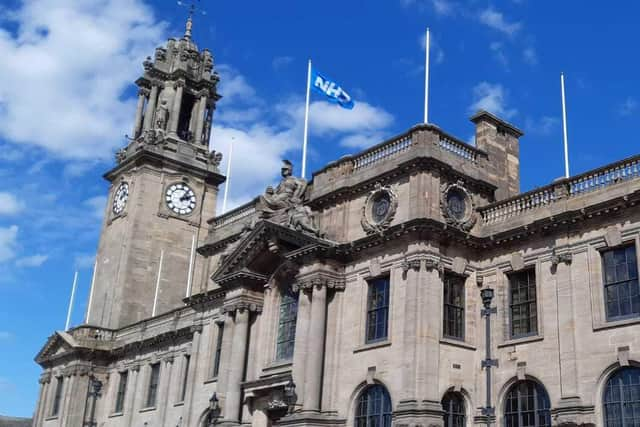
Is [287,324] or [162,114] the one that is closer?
[287,324]

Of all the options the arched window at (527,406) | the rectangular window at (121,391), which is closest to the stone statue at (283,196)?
the arched window at (527,406)

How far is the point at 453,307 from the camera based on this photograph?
95.8 ft

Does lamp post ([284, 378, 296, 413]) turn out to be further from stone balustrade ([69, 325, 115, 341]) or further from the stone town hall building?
stone balustrade ([69, 325, 115, 341])

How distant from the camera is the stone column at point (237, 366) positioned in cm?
3384

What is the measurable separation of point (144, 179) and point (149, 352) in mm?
12963

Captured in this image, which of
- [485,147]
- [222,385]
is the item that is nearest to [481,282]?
[485,147]

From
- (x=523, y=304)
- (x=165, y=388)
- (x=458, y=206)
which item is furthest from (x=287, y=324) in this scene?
(x=165, y=388)

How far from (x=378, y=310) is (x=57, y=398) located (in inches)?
1224

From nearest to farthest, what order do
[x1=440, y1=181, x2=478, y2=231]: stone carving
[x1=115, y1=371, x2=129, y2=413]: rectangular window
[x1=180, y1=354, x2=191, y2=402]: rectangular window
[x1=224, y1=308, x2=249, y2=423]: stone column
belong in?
[x1=440, y1=181, x2=478, y2=231]: stone carving
[x1=224, y1=308, x2=249, y2=423]: stone column
[x1=180, y1=354, x2=191, y2=402]: rectangular window
[x1=115, y1=371, x2=129, y2=413]: rectangular window

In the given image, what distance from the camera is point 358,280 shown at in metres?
30.9

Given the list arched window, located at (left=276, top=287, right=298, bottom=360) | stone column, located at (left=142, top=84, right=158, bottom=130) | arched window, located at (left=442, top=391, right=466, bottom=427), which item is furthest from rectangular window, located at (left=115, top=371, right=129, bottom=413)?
arched window, located at (left=442, top=391, right=466, bottom=427)

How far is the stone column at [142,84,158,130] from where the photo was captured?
58094mm

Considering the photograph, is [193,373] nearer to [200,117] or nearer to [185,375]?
[185,375]

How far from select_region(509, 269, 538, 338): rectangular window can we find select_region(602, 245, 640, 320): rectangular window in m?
Answer: 2.72
